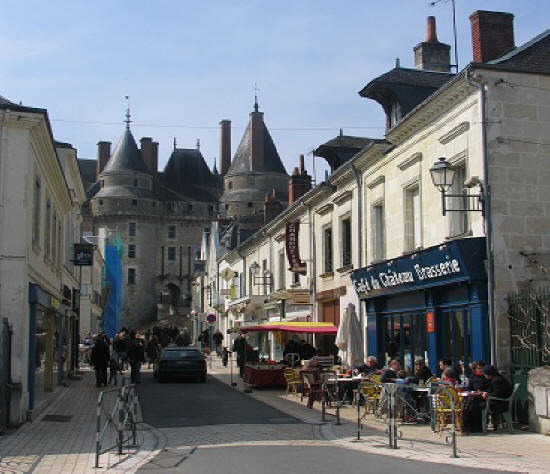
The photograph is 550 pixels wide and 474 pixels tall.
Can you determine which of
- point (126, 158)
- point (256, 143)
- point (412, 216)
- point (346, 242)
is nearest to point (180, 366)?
point (346, 242)

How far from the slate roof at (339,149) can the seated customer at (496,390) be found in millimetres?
12687

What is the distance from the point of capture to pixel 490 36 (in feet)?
52.5

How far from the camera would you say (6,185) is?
13.0 m

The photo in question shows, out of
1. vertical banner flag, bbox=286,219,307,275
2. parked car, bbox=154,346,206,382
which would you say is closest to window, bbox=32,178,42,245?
parked car, bbox=154,346,206,382

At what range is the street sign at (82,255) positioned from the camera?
24.0 m

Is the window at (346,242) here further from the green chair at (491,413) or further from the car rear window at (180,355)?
the green chair at (491,413)

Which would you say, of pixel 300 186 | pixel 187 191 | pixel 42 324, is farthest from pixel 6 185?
pixel 187 191

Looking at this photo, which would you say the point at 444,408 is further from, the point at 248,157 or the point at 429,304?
the point at 248,157

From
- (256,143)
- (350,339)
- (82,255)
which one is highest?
(256,143)

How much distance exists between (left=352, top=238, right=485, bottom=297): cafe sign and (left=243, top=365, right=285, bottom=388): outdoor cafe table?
341 cm

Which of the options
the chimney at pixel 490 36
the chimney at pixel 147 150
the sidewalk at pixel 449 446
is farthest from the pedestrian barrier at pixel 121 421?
the chimney at pixel 147 150

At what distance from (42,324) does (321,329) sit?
7763mm

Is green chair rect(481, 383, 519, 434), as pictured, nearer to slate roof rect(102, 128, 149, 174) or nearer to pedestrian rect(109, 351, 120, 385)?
pedestrian rect(109, 351, 120, 385)

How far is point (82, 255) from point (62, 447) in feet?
46.8
